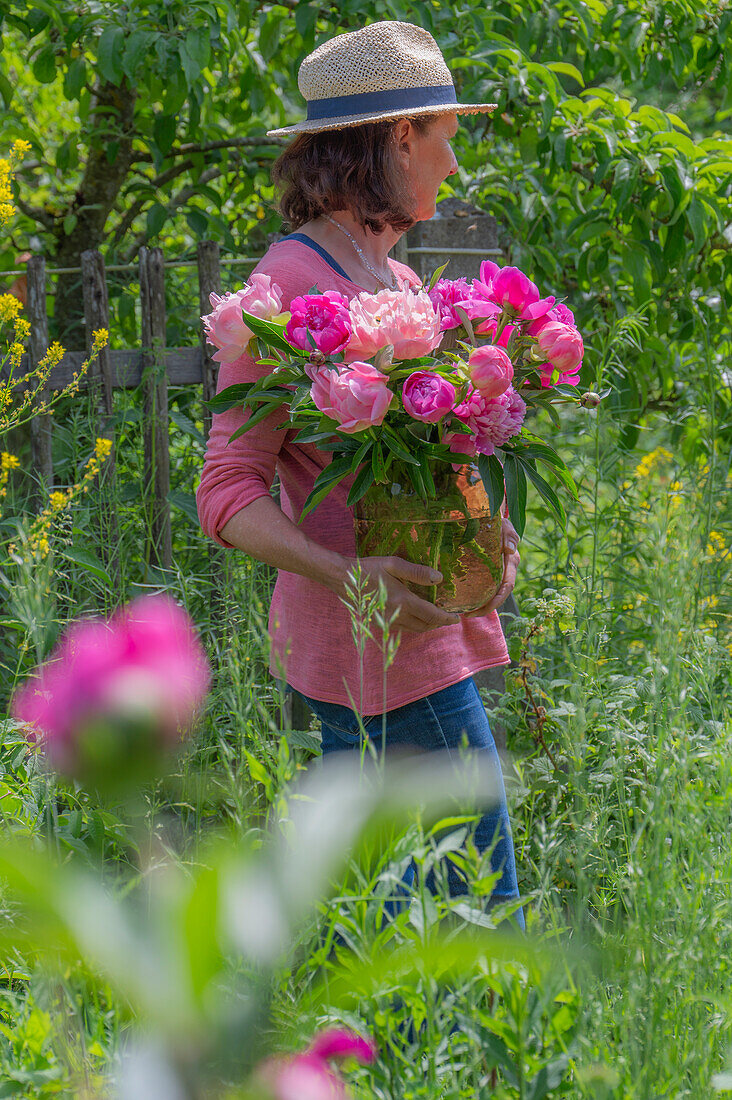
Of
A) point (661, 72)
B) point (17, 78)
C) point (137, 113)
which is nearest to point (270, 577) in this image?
point (137, 113)

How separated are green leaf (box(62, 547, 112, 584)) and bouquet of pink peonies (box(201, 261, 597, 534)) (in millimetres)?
838

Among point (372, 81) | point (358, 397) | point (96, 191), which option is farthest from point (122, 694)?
point (96, 191)

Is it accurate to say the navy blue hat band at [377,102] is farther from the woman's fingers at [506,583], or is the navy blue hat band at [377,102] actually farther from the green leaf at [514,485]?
the woman's fingers at [506,583]

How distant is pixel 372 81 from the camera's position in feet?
4.77

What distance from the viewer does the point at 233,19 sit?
2.53 m

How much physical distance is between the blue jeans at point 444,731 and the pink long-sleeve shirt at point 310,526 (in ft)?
0.09

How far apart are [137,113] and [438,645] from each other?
2643mm

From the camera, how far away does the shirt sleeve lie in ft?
4.50

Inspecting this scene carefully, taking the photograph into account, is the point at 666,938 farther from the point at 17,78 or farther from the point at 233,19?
the point at 17,78

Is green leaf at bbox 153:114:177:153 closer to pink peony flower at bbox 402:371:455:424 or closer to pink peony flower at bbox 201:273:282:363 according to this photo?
pink peony flower at bbox 201:273:282:363

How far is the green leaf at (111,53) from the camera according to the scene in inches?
99.0

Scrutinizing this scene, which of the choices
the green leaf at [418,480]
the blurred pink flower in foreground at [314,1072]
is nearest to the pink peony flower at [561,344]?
the green leaf at [418,480]

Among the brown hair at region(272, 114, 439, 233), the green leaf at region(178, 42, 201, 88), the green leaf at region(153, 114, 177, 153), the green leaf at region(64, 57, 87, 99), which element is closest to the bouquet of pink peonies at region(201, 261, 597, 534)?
the brown hair at region(272, 114, 439, 233)

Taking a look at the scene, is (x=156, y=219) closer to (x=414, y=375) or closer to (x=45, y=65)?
(x=45, y=65)
